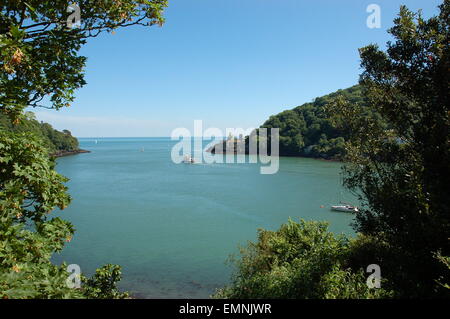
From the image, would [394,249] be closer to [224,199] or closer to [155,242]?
[155,242]

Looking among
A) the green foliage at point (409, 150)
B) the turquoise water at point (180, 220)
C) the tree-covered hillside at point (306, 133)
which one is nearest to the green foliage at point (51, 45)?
the green foliage at point (409, 150)

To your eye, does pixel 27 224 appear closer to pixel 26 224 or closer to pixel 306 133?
pixel 26 224

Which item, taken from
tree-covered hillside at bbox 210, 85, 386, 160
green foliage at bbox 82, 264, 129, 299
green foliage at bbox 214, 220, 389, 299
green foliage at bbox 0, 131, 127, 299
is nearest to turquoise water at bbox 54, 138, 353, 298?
green foliage at bbox 214, 220, 389, 299

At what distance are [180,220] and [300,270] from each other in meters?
24.1

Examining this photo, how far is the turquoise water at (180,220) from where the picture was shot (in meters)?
20.4

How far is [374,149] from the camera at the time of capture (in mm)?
10008

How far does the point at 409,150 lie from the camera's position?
8.72 meters

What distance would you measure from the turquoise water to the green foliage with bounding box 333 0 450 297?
12.0 meters

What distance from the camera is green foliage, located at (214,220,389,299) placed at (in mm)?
8141

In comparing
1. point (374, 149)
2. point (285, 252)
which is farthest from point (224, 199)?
point (374, 149)

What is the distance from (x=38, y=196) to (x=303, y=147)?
100m

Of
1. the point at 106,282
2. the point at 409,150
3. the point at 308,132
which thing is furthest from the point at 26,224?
the point at 308,132

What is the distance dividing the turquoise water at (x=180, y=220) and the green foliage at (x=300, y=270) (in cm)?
568

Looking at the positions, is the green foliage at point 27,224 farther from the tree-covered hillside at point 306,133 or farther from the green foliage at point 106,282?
the tree-covered hillside at point 306,133
